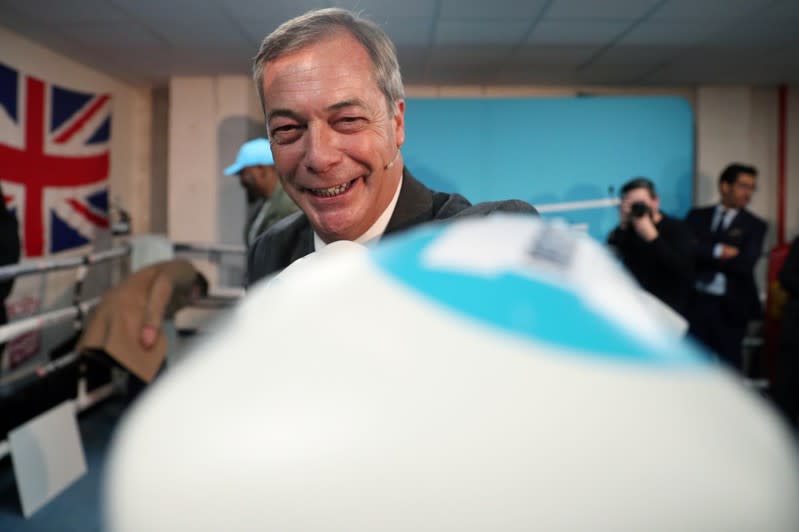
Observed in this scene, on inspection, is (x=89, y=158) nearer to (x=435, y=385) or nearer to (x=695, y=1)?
(x=695, y=1)

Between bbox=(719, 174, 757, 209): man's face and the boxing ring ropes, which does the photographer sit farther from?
the boxing ring ropes

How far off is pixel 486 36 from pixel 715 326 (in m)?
2.21

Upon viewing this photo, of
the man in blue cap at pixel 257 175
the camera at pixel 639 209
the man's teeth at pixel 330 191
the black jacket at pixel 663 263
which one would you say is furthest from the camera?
the man in blue cap at pixel 257 175

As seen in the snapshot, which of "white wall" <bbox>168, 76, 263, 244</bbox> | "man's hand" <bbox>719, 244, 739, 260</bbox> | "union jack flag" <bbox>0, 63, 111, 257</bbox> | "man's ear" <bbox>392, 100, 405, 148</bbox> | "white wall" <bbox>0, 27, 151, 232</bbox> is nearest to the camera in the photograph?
"man's ear" <bbox>392, 100, 405, 148</bbox>

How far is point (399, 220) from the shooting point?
77 centimetres

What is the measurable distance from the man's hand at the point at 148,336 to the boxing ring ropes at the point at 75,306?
1.15ft

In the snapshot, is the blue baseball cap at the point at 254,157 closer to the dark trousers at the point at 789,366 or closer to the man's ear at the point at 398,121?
the man's ear at the point at 398,121

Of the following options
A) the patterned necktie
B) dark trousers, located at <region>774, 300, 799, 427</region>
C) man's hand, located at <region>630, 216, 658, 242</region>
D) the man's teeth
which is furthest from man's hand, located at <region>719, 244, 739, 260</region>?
the man's teeth

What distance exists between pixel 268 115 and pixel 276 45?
0.26ft

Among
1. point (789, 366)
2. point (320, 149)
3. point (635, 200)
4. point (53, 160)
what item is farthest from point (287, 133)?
point (53, 160)

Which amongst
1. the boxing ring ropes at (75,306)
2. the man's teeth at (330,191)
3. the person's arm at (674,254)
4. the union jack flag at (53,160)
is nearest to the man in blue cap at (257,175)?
the boxing ring ropes at (75,306)

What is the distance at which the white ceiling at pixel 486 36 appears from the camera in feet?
10.6

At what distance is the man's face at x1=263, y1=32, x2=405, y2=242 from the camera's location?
646 mm

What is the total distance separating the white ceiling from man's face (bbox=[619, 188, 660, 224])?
111cm
